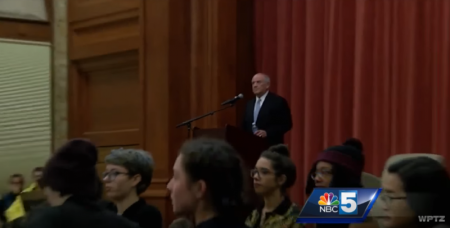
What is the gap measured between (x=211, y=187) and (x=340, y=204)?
1363 mm

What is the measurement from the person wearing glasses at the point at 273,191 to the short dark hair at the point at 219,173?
5.14 ft

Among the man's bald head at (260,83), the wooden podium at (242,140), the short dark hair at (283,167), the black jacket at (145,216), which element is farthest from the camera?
the man's bald head at (260,83)

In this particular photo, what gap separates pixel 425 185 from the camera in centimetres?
186

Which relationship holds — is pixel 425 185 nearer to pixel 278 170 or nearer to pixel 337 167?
pixel 337 167

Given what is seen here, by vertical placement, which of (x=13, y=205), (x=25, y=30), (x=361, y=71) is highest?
(x=25, y=30)

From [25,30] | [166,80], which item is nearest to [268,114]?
[166,80]

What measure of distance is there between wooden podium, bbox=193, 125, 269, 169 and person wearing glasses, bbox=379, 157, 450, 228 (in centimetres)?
284

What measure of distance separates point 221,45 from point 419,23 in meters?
1.73

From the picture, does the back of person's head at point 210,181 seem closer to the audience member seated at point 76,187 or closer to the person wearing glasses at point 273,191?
the audience member seated at point 76,187

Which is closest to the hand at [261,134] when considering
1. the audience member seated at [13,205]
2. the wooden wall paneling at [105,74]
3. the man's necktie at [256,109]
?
the man's necktie at [256,109]

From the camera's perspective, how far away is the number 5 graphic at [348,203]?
10.1ft

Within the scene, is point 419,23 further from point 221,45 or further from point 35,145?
point 35,145

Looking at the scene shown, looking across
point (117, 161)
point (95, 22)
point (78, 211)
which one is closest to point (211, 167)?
point (78, 211)

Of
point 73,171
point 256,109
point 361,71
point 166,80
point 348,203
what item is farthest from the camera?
point 166,80
